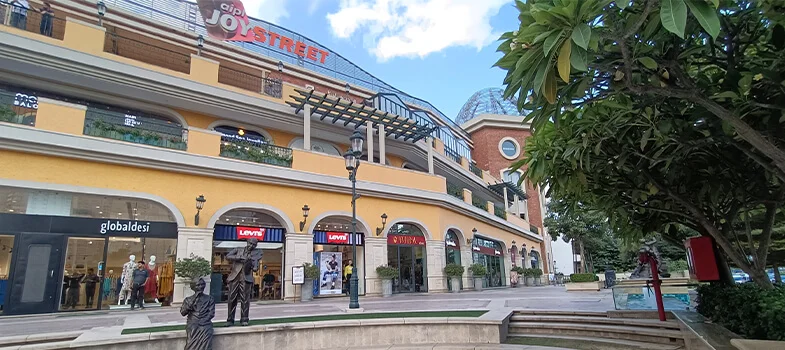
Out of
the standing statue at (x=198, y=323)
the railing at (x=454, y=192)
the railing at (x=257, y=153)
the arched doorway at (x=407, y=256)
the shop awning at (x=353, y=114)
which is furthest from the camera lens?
the railing at (x=454, y=192)

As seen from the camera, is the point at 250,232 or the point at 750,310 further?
the point at 250,232

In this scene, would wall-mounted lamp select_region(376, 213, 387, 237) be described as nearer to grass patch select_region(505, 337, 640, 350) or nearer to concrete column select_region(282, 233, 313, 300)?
concrete column select_region(282, 233, 313, 300)

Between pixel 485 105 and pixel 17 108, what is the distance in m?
49.6

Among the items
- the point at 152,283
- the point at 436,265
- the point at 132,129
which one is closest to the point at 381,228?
the point at 436,265

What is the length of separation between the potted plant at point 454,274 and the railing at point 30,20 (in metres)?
18.4

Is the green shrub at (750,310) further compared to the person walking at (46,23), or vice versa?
the person walking at (46,23)

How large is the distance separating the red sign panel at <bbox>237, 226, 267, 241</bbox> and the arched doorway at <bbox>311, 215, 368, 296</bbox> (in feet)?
6.79

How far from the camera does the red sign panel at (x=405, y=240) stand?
66.1 ft

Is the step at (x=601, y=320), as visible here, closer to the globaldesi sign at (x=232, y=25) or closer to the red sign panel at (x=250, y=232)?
the red sign panel at (x=250, y=232)

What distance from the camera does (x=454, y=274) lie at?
20.6m

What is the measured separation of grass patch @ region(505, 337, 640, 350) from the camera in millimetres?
7292

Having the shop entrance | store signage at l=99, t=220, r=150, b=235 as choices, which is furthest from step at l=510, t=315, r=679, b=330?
the shop entrance

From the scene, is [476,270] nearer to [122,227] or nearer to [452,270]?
[452,270]

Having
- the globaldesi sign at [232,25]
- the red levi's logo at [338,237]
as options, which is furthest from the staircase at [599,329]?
the globaldesi sign at [232,25]
